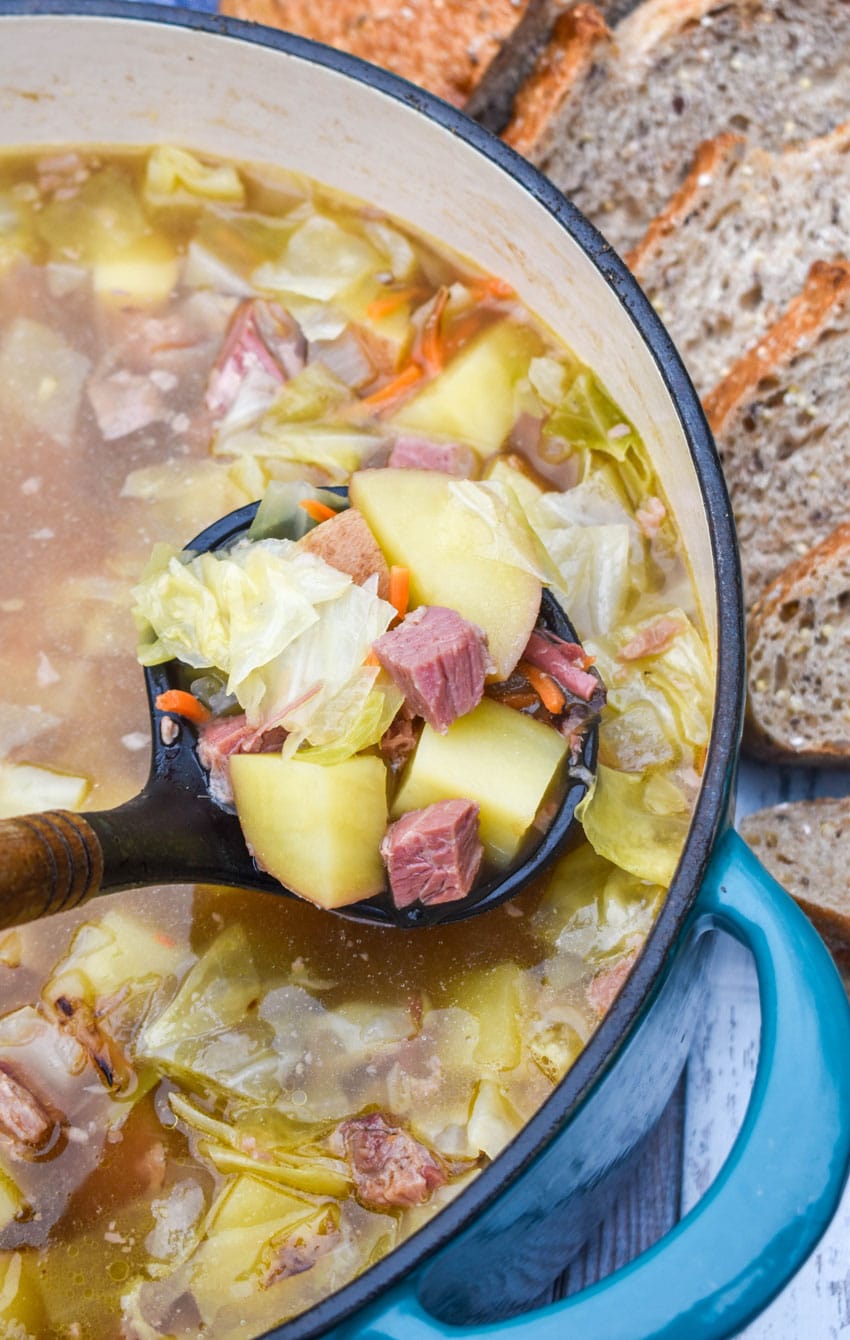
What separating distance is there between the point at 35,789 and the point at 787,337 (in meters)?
1.60

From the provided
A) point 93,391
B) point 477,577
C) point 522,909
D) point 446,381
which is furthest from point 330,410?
point 522,909

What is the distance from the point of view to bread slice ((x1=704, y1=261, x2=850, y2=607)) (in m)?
2.33

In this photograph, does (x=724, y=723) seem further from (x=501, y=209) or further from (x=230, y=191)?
(x=230, y=191)

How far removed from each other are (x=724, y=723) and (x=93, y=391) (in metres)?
1.32

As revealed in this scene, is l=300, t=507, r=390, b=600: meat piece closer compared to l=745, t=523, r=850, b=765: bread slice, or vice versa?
l=300, t=507, r=390, b=600: meat piece

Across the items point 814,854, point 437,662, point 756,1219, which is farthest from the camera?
point 814,854

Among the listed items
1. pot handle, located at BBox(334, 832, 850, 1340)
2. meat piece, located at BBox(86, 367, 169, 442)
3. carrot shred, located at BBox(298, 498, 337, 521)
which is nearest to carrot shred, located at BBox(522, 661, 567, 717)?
carrot shred, located at BBox(298, 498, 337, 521)

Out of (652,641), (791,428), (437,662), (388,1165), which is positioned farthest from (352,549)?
(791,428)

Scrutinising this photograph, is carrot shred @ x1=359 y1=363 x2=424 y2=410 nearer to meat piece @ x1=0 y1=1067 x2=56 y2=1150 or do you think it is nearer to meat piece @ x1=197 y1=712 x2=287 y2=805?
meat piece @ x1=197 y1=712 x2=287 y2=805

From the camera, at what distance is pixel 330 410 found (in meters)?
2.15

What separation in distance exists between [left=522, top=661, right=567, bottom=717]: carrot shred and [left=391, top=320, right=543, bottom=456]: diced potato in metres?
0.51

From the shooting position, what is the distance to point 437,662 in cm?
156

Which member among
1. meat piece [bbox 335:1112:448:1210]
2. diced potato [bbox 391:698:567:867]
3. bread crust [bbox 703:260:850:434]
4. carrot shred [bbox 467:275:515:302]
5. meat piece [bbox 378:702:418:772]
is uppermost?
bread crust [bbox 703:260:850:434]

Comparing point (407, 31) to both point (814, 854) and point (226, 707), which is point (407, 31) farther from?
point (814, 854)
